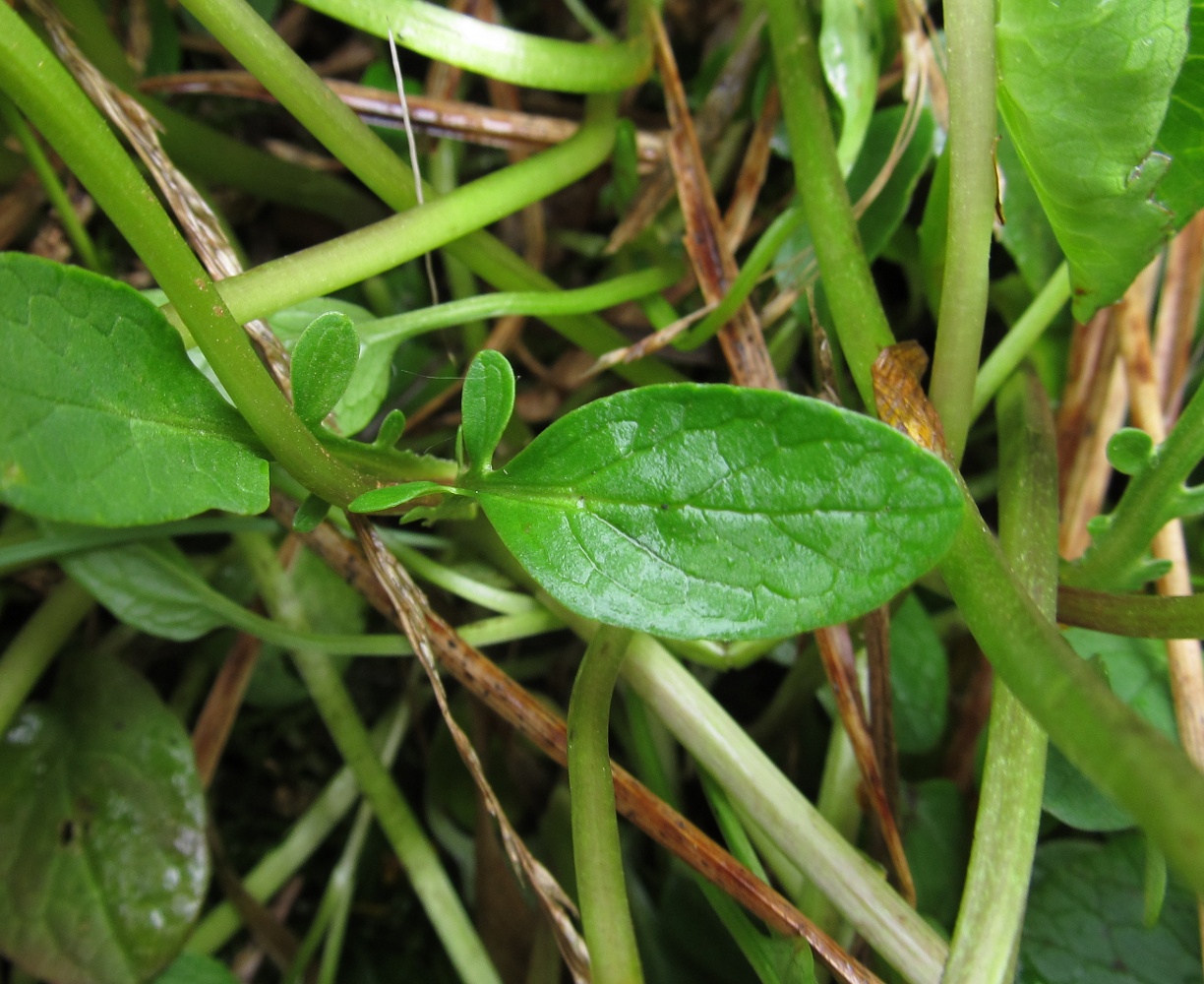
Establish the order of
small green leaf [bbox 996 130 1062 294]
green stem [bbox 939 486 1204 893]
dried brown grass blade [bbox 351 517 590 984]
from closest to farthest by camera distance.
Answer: green stem [bbox 939 486 1204 893] < dried brown grass blade [bbox 351 517 590 984] < small green leaf [bbox 996 130 1062 294]

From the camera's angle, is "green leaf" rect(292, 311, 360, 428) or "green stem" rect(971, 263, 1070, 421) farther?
"green stem" rect(971, 263, 1070, 421)

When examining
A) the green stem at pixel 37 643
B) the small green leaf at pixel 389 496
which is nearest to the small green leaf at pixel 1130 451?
the small green leaf at pixel 389 496

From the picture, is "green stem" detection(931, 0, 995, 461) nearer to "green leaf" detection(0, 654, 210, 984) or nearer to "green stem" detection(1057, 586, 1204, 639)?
"green stem" detection(1057, 586, 1204, 639)

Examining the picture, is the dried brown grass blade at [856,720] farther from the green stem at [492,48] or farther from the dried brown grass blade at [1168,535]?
the green stem at [492,48]

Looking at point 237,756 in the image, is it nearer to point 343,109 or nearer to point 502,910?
point 502,910

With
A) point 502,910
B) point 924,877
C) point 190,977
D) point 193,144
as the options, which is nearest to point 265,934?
point 190,977

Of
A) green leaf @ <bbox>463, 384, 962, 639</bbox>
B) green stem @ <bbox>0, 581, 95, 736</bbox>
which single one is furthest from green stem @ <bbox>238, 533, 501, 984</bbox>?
green leaf @ <bbox>463, 384, 962, 639</bbox>

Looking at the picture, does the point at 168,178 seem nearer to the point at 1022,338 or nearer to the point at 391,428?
the point at 391,428
